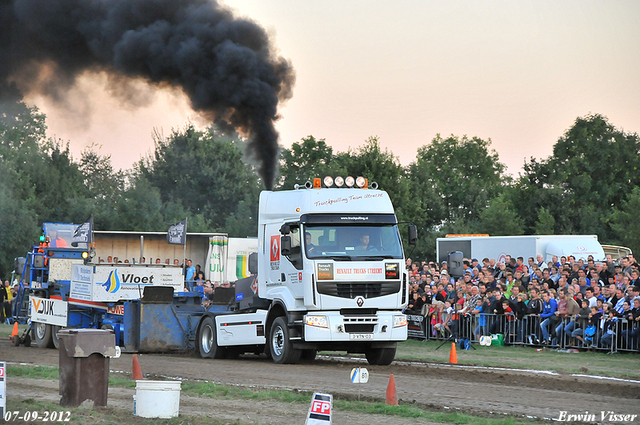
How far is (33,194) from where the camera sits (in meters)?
65.0

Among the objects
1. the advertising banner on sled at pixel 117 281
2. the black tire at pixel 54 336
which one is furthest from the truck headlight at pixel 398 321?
A: the black tire at pixel 54 336

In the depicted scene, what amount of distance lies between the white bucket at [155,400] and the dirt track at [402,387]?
23.7 inches

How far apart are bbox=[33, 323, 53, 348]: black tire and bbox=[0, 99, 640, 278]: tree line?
2442 cm

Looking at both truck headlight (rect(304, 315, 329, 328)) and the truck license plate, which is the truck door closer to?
truck headlight (rect(304, 315, 329, 328))

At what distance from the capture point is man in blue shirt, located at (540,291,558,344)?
22297mm

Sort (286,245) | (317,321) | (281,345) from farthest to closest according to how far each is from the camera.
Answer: (281,345), (286,245), (317,321)

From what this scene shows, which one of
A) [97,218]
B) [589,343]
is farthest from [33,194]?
[589,343]

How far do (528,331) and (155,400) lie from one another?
1539 cm

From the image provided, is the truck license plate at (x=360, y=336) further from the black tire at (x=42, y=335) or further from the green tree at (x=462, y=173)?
the green tree at (x=462, y=173)

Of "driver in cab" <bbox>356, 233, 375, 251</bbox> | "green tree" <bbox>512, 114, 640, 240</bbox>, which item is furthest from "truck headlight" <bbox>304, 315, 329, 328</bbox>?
"green tree" <bbox>512, 114, 640, 240</bbox>

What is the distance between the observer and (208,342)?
19.8 m

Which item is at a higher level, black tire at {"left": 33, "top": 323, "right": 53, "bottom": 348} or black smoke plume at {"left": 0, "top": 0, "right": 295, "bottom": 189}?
black smoke plume at {"left": 0, "top": 0, "right": 295, "bottom": 189}

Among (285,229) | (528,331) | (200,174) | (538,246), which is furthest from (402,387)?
(200,174)

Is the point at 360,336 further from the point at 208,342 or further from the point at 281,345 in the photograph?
the point at 208,342
